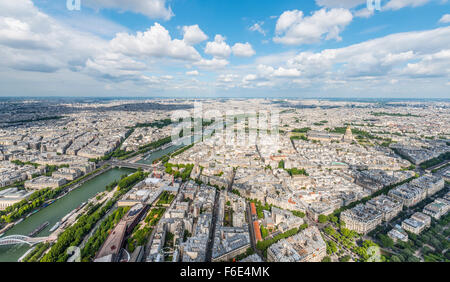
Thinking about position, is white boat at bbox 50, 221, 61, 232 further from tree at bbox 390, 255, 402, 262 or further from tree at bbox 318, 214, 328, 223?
tree at bbox 390, 255, 402, 262

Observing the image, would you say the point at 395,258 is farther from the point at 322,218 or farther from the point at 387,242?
the point at 322,218

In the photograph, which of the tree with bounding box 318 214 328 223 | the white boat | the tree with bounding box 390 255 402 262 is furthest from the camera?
the tree with bounding box 318 214 328 223

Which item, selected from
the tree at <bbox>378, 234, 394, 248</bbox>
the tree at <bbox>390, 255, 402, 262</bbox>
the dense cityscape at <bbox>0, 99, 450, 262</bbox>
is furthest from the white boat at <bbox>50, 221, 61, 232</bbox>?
the tree at <bbox>378, 234, 394, 248</bbox>

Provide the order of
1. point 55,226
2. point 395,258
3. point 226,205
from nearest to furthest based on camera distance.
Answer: point 395,258 → point 55,226 → point 226,205

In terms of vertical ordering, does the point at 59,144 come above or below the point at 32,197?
above

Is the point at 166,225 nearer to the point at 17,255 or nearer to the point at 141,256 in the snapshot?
the point at 141,256

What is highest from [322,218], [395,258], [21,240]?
[322,218]

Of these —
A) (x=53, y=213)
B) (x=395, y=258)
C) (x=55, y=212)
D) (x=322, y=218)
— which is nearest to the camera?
(x=395, y=258)

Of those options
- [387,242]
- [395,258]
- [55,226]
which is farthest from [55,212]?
[387,242]
